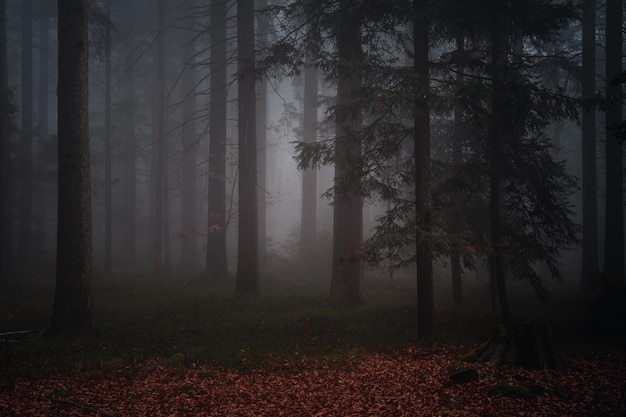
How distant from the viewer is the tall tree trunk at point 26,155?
23722 mm

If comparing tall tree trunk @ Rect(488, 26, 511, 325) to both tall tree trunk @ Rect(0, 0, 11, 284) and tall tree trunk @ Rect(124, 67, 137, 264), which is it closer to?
tall tree trunk @ Rect(0, 0, 11, 284)

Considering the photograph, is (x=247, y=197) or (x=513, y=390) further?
(x=247, y=197)

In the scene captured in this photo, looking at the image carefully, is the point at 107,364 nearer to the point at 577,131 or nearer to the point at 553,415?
the point at 553,415

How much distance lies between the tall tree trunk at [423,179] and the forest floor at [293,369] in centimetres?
76

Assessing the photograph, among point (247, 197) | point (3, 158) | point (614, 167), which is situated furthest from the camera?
point (3, 158)

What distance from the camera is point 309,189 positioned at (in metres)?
25.2

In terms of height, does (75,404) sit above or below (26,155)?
below

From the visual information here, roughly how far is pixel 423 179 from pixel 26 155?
2566 cm

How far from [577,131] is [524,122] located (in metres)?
27.9

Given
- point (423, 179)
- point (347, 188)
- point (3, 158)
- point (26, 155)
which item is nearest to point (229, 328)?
point (347, 188)

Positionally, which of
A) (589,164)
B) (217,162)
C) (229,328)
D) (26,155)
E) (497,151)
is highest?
(26,155)

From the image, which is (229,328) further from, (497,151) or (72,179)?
(497,151)

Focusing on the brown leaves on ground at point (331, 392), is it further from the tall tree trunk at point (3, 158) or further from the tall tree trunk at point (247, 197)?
the tall tree trunk at point (3, 158)

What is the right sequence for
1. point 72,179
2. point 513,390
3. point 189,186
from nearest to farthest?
point 513,390 → point 72,179 → point 189,186
